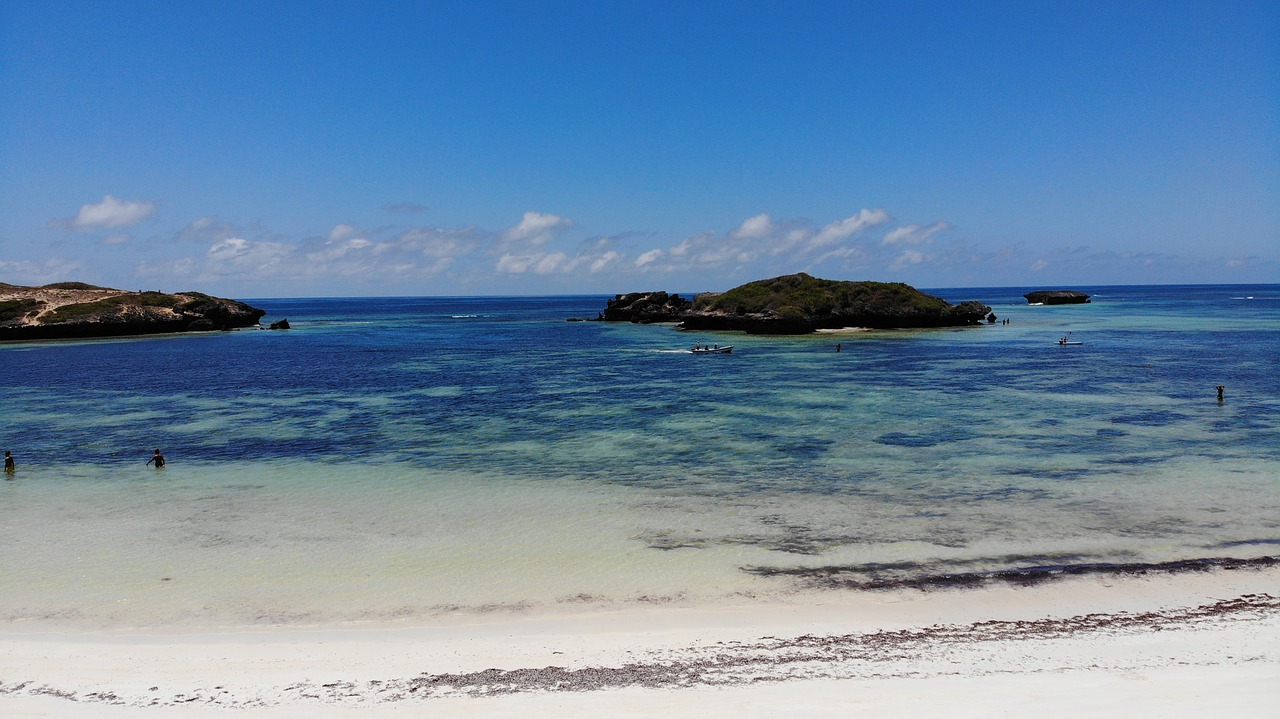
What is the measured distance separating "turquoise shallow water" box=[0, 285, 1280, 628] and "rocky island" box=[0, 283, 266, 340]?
5308 cm

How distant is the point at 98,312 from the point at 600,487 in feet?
338

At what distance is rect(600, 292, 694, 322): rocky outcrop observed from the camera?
413ft

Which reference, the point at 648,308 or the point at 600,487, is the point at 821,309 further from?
the point at 600,487

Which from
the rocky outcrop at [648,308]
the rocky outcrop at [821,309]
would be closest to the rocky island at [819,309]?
the rocky outcrop at [821,309]

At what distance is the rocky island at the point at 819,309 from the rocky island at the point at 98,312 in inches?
2857

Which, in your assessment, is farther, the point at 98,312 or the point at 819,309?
the point at 98,312

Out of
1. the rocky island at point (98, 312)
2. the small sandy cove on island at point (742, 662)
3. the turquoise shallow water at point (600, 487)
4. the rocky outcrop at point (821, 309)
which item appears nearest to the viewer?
the small sandy cove on island at point (742, 662)

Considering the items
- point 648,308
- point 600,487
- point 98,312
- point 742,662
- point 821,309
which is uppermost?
point 98,312

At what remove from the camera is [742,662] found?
11.6 metres

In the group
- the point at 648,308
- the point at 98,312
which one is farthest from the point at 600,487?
the point at 648,308

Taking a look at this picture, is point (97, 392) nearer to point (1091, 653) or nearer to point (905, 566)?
point (905, 566)

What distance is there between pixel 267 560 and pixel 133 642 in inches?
166

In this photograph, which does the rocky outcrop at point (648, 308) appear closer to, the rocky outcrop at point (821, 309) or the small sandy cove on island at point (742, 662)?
the rocky outcrop at point (821, 309)

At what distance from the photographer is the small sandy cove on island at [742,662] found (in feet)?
33.6
